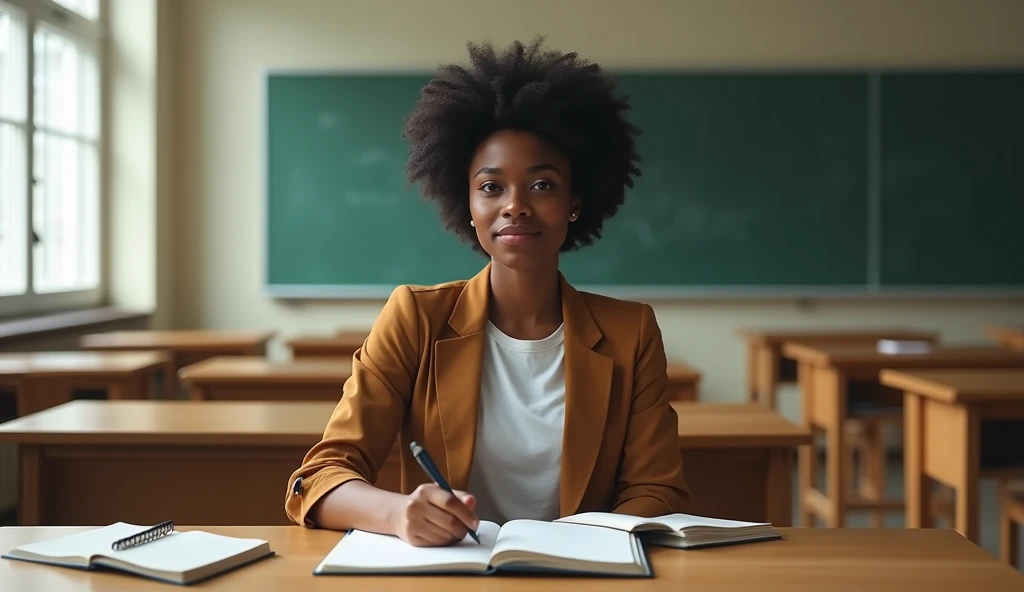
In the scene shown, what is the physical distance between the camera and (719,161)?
572cm

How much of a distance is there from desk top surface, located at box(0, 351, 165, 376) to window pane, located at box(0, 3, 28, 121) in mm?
1188

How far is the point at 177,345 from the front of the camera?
4484 mm

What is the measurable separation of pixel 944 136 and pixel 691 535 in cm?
497

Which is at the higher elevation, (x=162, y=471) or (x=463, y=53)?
(x=463, y=53)

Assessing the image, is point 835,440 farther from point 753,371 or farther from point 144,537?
point 144,537

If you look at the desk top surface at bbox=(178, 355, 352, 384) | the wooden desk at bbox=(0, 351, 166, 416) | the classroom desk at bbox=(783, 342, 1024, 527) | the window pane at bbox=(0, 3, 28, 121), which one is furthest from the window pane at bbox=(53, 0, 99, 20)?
the classroom desk at bbox=(783, 342, 1024, 527)

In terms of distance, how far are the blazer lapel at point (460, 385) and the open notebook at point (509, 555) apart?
1.00ft

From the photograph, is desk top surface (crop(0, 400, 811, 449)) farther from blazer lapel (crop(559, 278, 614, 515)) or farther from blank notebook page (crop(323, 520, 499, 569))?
blank notebook page (crop(323, 520, 499, 569))

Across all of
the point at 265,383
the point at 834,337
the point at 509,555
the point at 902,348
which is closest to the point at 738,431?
the point at 509,555

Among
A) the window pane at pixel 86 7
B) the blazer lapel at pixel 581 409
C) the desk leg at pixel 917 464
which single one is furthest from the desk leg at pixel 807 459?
the window pane at pixel 86 7

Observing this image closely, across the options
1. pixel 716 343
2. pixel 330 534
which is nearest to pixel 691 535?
→ pixel 330 534

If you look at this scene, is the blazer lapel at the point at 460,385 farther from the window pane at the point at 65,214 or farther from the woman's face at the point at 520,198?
the window pane at the point at 65,214

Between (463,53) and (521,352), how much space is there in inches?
166

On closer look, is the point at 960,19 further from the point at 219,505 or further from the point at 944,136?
the point at 219,505
